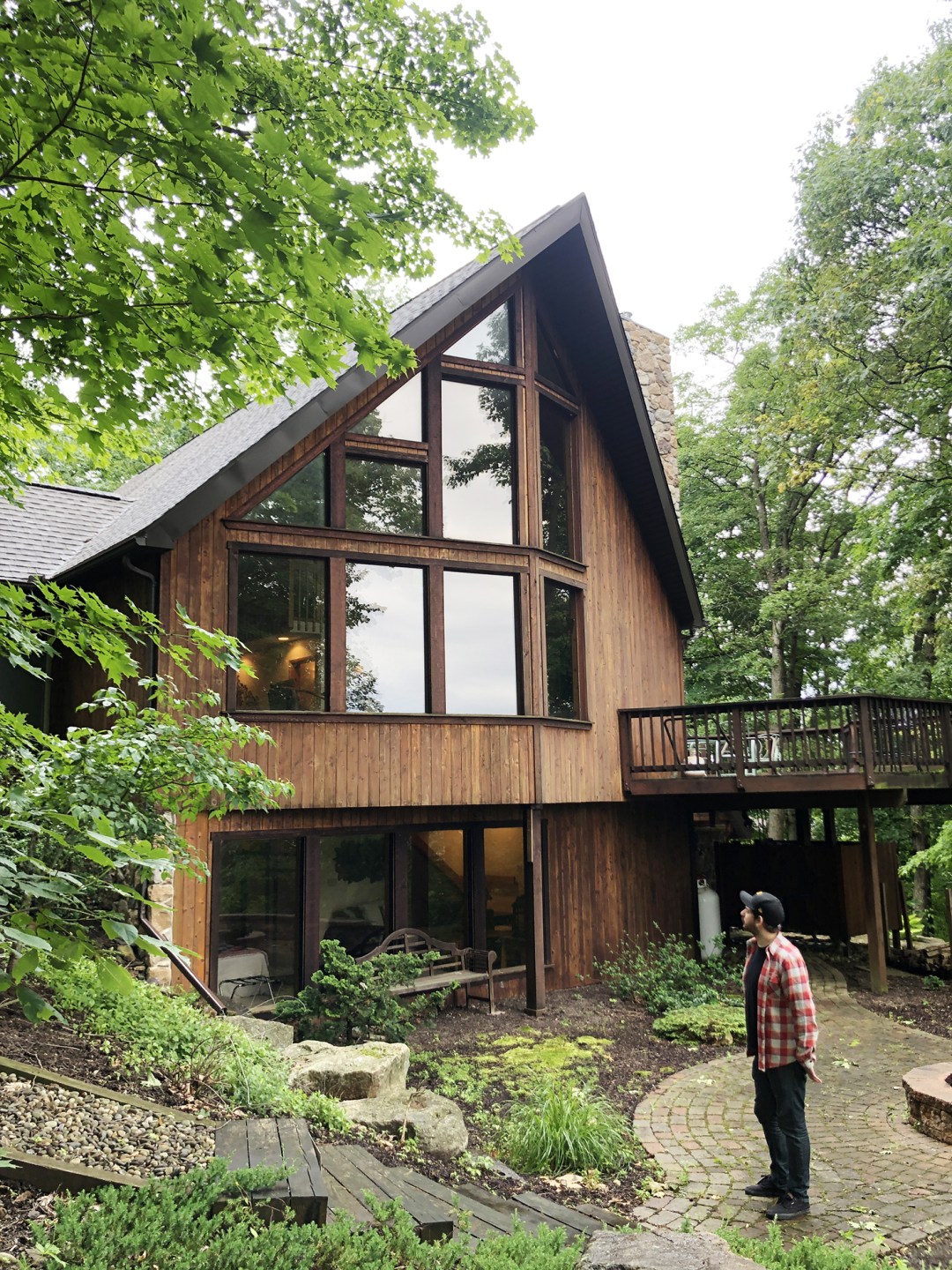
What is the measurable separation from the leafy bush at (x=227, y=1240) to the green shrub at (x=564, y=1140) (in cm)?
206

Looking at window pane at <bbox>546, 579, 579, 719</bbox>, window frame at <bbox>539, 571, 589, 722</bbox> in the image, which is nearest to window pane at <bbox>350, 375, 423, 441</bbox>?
window frame at <bbox>539, 571, 589, 722</bbox>

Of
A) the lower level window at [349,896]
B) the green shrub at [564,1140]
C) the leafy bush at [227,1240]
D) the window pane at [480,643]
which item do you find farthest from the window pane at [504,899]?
the leafy bush at [227,1240]

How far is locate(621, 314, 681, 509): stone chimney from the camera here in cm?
1566

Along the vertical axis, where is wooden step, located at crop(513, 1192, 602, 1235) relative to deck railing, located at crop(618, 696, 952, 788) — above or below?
below

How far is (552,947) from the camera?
1199 centimetres

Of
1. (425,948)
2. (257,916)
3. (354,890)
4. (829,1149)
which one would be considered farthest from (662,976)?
(829,1149)

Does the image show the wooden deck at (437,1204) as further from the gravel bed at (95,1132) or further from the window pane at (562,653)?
the window pane at (562,653)

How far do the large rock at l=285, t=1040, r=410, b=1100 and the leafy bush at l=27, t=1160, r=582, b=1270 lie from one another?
2.43 m

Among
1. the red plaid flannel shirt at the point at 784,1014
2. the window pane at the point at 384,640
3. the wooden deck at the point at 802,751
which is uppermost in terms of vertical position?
the window pane at the point at 384,640

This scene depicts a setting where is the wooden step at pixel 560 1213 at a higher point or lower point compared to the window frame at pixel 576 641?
lower

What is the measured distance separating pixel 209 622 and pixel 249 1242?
22.4ft

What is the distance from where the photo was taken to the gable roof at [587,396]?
9.30 m

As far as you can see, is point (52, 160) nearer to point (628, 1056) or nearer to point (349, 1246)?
point (349, 1246)

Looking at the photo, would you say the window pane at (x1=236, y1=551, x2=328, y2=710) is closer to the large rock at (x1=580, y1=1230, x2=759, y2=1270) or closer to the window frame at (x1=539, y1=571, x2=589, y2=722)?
the window frame at (x1=539, y1=571, x2=589, y2=722)
